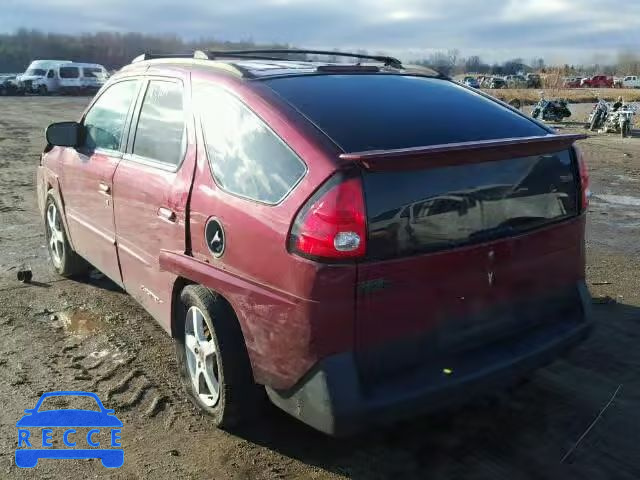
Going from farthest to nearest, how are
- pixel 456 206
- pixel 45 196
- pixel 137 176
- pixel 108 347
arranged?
pixel 45 196 < pixel 108 347 < pixel 137 176 < pixel 456 206

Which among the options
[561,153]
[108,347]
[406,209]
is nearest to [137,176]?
[108,347]

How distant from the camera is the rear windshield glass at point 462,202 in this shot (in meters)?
2.61

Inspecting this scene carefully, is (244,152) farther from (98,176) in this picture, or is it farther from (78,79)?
(78,79)

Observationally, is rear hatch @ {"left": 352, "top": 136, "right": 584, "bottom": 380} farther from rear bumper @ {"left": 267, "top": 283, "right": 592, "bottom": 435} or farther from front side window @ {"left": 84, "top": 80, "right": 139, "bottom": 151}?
front side window @ {"left": 84, "top": 80, "right": 139, "bottom": 151}

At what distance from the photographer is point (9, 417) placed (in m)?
3.44

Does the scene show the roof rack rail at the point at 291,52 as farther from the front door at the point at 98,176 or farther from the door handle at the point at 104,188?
the door handle at the point at 104,188

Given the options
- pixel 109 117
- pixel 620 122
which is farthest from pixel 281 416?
pixel 620 122

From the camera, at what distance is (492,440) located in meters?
3.14

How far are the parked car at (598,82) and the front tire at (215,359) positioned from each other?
270ft

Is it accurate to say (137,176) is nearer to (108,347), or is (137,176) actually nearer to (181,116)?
(181,116)

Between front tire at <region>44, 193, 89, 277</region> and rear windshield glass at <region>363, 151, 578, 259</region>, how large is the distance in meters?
3.62

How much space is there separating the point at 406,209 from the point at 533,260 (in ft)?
2.69

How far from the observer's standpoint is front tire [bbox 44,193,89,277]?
5475 millimetres

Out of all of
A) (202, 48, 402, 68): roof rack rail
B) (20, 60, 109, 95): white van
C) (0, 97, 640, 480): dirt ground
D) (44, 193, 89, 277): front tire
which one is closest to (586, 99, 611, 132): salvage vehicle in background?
(0, 97, 640, 480): dirt ground
